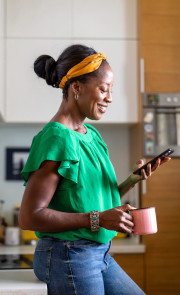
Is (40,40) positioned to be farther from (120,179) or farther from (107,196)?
(107,196)

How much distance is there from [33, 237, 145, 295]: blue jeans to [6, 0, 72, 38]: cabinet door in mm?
1992

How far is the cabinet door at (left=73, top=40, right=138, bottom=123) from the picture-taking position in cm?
294

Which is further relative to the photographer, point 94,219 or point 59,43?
point 59,43

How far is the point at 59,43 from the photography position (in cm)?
292

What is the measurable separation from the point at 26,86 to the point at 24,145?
21.3 inches

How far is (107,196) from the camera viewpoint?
1.24 metres

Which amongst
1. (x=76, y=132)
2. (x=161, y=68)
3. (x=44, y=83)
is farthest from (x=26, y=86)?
(x=76, y=132)

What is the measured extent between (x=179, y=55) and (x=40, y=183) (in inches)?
80.4

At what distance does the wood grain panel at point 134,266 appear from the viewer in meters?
2.73

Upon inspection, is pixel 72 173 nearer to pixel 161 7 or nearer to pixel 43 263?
pixel 43 263

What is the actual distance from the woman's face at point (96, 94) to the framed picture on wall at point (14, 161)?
6.81 ft

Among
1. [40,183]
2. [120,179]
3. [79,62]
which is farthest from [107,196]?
[120,179]

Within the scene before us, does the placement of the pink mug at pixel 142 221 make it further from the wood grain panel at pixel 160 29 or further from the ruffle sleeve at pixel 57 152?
the wood grain panel at pixel 160 29

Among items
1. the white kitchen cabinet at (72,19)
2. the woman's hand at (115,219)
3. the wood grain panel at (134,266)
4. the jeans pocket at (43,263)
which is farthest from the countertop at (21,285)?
the white kitchen cabinet at (72,19)
